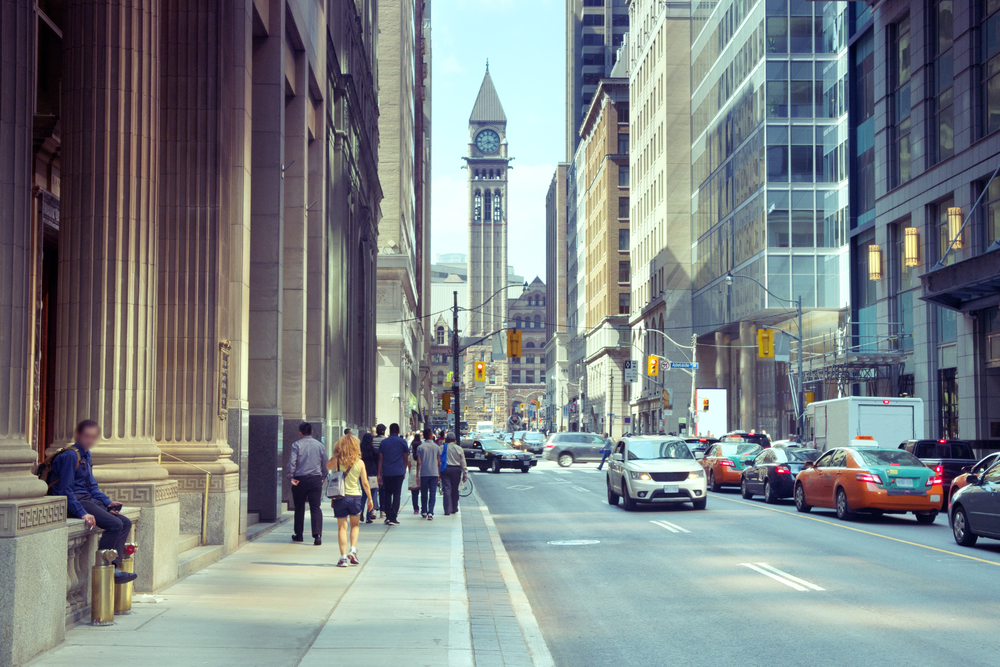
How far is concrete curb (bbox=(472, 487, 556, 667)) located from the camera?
8.90 metres

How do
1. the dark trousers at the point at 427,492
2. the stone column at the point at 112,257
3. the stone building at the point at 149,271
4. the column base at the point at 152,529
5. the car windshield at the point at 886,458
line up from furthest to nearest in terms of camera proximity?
the dark trousers at the point at 427,492 → the car windshield at the point at 886,458 → the stone column at the point at 112,257 → the column base at the point at 152,529 → the stone building at the point at 149,271

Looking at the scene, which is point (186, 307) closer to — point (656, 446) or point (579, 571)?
point (579, 571)

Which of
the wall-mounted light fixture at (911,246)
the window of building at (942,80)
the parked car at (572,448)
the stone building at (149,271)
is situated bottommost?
the parked car at (572,448)

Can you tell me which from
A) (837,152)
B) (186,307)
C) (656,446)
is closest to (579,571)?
(186,307)

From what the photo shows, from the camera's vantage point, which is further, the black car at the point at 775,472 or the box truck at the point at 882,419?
the box truck at the point at 882,419

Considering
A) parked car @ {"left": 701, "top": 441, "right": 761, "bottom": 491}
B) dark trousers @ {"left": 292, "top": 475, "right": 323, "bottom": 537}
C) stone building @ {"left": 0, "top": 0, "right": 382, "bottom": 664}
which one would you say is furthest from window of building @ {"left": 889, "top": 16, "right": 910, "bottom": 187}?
dark trousers @ {"left": 292, "top": 475, "right": 323, "bottom": 537}

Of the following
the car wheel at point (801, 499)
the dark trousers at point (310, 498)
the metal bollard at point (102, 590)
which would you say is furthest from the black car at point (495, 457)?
the metal bollard at point (102, 590)

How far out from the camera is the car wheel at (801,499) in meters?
25.0

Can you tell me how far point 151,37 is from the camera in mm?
13211

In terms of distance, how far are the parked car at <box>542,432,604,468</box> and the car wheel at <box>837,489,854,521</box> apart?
122ft

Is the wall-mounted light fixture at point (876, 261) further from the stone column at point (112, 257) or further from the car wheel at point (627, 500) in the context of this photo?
the stone column at point (112, 257)

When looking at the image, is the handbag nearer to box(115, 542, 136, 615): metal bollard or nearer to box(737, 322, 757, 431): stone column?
box(115, 542, 136, 615): metal bollard

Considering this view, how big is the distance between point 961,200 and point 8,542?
3737 cm

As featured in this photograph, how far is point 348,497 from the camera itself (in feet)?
49.9
